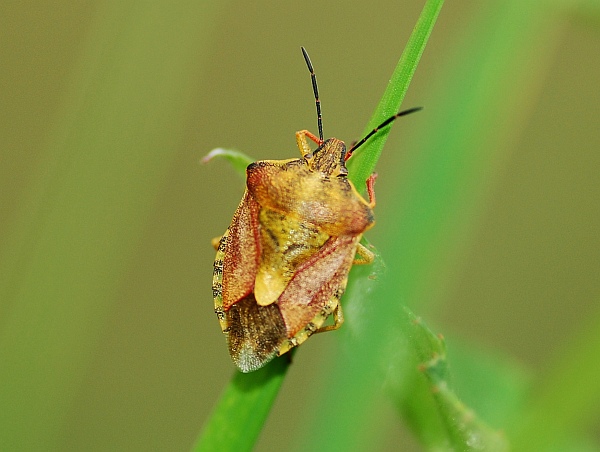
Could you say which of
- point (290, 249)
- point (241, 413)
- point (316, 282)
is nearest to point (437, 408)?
point (241, 413)

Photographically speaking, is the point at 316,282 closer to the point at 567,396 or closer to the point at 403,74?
the point at 403,74

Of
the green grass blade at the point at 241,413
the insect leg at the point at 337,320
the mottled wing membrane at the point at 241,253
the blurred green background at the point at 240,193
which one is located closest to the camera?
the green grass blade at the point at 241,413

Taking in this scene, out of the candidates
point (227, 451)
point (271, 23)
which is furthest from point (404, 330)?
point (271, 23)

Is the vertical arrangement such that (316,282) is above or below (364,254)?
below

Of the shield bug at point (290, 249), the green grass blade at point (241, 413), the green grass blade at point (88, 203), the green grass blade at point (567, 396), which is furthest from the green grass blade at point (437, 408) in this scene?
the green grass blade at point (88, 203)

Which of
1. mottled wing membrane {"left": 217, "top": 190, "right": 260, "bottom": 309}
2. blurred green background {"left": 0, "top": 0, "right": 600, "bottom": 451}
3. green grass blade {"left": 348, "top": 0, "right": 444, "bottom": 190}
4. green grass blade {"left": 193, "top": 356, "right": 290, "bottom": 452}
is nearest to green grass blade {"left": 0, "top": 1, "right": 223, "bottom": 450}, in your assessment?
mottled wing membrane {"left": 217, "top": 190, "right": 260, "bottom": 309}

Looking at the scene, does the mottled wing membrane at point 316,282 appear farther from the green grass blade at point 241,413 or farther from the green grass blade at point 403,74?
the green grass blade at point 403,74

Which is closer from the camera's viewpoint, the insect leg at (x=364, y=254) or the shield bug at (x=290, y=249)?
the insect leg at (x=364, y=254)

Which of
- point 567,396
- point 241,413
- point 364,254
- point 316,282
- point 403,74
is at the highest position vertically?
point 403,74

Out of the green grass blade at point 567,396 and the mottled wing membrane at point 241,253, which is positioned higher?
the green grass blade at point 567,396
